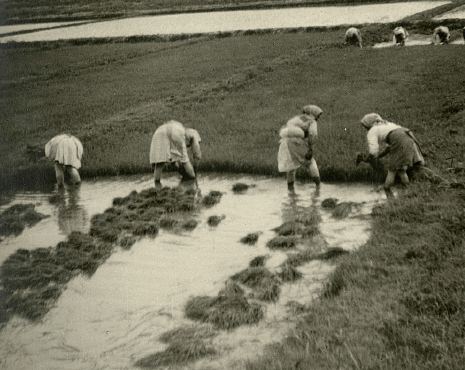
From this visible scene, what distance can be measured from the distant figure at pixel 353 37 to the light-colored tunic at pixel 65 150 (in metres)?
12.4

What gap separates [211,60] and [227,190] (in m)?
11.3

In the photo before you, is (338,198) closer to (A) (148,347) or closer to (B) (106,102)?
(A) (148,347)

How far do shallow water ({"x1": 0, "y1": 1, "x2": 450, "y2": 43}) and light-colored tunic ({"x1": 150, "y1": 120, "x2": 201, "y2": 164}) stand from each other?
57.0 ft

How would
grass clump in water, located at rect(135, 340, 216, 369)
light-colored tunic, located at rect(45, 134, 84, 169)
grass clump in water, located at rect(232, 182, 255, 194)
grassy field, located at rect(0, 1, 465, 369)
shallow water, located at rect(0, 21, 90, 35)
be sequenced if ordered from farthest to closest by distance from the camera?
1. shallow water, located at rect(0, 21, 90, 35)
2. light-colored tunic, located at rect(45, 134, 84, 169)
3. grass clump in water, located at rect(232, 182, 255, 194)
4. grass clump in water, located at rect(135, 340, 216, 369)
5. grassy field, located at rect(0, 1, 465, 369)

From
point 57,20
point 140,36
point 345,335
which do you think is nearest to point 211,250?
point 345,335

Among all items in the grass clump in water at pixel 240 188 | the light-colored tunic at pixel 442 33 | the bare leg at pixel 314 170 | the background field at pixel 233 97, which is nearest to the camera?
the bare leg at pixel 314 170

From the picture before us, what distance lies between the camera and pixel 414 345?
370 centimetres

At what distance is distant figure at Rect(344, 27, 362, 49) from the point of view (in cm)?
1870

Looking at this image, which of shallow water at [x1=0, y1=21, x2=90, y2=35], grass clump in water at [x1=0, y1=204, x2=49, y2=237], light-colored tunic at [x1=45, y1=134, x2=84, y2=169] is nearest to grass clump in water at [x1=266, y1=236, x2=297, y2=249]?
grass clump in water at [x1=0, y1=204, x2=49, y2=237]

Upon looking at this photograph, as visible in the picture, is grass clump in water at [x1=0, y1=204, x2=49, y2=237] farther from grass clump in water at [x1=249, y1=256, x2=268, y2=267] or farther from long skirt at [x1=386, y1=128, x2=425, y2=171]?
long skirt at [x1=386, y1=128, x2=425, y2=171]

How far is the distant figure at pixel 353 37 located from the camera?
18703 millimetres

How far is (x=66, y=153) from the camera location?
8.74 metres

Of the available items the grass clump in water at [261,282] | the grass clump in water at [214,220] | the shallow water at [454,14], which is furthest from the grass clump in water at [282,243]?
the shallow water at [454,14]

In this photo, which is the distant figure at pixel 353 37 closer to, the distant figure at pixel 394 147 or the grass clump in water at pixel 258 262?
the distant figure at pixel 394 147
